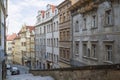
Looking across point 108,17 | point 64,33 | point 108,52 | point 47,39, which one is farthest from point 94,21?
point 47,39

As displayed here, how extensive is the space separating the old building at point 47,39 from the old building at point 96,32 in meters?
11.8

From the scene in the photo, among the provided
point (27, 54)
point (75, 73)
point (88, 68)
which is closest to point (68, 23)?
point (75, 73)

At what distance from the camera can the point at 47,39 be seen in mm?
44844

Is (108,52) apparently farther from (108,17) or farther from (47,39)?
(47,39)

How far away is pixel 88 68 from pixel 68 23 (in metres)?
17.8

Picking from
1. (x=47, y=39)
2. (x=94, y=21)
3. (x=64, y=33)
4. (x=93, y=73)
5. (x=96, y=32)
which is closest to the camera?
(x=93, y=73)

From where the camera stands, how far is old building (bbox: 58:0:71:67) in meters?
29.8

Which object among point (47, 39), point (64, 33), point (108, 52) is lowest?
point (108, 52)

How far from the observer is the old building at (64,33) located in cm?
2978

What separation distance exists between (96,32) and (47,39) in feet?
83.6

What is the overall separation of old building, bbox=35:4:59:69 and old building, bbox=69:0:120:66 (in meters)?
11.8

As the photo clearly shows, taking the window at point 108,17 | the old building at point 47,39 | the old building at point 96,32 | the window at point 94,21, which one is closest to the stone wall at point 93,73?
the old building at point 96,32

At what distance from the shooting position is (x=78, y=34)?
25141 mm

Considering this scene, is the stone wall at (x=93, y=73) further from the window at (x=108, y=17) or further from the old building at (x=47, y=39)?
the old building at (x=47, y=39)
